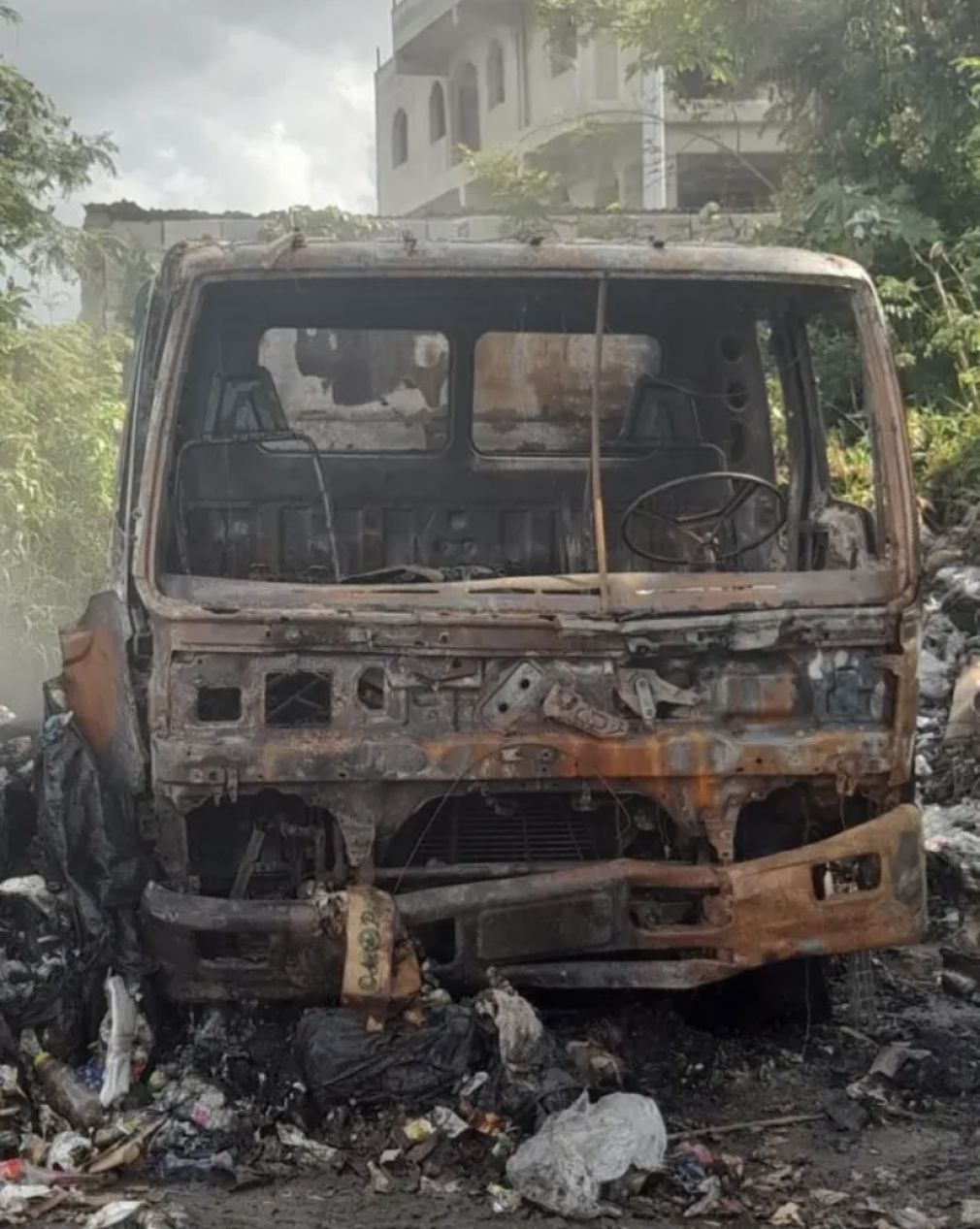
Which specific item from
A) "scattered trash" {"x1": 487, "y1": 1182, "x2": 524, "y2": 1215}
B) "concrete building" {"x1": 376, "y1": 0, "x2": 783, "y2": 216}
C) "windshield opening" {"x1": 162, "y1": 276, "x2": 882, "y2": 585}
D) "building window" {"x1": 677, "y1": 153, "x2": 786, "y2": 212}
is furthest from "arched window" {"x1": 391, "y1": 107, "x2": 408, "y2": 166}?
"scattered trash" {"x1": 487, "y1": 1182, "x2": 524, "y2": 1215}

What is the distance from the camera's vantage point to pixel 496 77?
1029 inches

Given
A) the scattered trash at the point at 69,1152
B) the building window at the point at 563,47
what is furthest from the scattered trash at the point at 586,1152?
the building window at the point at 563,47

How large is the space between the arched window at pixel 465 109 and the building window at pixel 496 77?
0.90 meters

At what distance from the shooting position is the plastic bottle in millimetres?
3852

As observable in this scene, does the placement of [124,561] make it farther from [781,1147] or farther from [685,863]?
[781,1147]

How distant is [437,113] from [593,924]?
26.2m

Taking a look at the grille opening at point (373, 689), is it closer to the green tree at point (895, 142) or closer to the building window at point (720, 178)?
the green tree at point (895, 142)

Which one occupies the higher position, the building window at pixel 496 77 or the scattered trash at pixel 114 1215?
the building window at pixel 496 77

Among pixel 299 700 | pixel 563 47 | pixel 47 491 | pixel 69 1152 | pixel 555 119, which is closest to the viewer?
pixel 69 1152

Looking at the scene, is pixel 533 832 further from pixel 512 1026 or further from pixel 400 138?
pixel 400 138

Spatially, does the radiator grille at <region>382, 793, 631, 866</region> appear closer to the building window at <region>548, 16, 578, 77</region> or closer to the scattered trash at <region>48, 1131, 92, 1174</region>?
the scattered trash at <region>48, 1131, 92, 1174</region>

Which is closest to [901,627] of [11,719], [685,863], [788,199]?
[685,863]

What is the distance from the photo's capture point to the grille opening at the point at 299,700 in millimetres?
3908

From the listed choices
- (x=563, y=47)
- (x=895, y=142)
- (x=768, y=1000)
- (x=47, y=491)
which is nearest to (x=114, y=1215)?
(x=768, y=1000)
